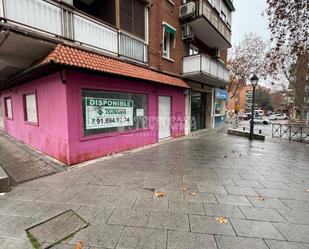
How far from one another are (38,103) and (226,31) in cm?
1340

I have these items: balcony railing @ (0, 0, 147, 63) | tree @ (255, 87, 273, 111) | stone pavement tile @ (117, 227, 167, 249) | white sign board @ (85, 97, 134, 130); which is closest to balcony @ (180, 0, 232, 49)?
balcony railing @ (0, 0, 147, 63)

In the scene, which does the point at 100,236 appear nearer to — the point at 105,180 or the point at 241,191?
the point at 105,180

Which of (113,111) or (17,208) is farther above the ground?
(113,111)

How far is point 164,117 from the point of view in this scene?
9.06m

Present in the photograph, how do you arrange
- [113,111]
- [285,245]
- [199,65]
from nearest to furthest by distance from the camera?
[285,245], [113,111], [199,65]

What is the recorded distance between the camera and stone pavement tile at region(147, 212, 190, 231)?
2367mm

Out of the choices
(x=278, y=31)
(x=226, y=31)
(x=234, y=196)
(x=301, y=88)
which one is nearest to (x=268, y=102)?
(x=301, y=88)

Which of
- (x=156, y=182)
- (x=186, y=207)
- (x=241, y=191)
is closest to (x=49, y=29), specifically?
(x=156, y=182)

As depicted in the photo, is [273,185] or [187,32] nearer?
[273,185]

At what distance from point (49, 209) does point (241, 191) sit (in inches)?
144

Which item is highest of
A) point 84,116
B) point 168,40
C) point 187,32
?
point 187,32

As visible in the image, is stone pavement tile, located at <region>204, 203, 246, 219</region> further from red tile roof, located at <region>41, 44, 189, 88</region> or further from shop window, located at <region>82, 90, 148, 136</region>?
red tile roof, located at <region>41, 44, 189, 88</region>

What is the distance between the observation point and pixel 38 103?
247 inches

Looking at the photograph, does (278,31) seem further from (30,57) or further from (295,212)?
(30,57)
